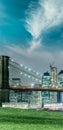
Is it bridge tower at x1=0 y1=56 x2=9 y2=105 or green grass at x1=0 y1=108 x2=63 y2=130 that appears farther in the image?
bridge tower at x1=0 y1=56 x2=9 y2=105

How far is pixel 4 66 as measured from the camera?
277 feet

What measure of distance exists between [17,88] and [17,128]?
214ft

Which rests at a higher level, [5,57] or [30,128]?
[5,57]

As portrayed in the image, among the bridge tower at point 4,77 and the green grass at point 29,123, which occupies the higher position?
the bridge tower at point 4,77

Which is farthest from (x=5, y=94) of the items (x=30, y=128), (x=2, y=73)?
(x=30, y=128)

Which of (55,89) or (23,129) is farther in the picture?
(55,89)

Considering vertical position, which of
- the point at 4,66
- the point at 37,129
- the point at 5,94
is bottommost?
the point at 37,129

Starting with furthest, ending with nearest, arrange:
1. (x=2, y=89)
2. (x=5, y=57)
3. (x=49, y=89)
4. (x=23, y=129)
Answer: (x=49, y=89) → (x=5, y=57) → (x=2, y=89) → (x=23, y=129)

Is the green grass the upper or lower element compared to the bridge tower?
lower

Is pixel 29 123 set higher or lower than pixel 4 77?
lower

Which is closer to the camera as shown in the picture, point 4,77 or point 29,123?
point 29,123

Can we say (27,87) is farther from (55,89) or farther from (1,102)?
(1,102)

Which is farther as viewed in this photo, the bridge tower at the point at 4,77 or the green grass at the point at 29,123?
the bridge tower at the point at 4,77

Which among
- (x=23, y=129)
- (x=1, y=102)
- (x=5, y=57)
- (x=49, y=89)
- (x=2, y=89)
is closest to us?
(x=23, y=129)
